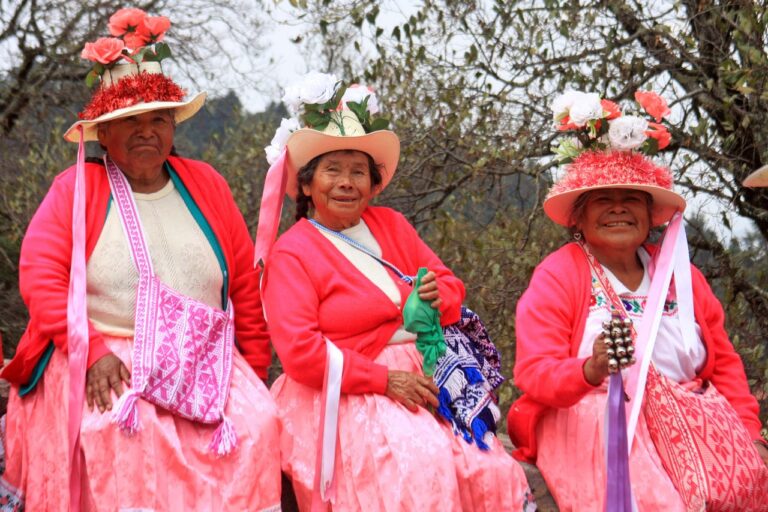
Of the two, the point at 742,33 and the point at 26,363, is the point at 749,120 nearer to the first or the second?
the point at 742,33

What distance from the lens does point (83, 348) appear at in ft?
11.7

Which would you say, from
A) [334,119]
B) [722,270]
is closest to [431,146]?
[722,270]

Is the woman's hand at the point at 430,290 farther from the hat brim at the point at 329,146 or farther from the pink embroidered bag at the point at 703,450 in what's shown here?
the pink embroidered bag at the point at 703,450

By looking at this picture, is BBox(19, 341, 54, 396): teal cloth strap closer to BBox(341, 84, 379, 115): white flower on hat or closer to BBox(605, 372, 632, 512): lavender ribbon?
BBox(341, 84, 379, 115): white flower on hat

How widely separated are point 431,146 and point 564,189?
2.38m

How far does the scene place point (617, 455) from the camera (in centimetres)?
353

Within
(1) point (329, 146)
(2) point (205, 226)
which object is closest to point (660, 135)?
(1) point (329, 146)

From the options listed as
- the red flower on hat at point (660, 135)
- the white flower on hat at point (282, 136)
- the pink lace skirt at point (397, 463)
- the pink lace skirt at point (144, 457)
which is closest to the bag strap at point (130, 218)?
the pink lace skirt at point (144, 457)

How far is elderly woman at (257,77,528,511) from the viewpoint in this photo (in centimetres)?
358

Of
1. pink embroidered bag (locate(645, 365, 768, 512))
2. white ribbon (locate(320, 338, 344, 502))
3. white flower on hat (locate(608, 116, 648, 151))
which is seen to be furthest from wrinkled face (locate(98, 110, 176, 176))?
pink embroidered bag (locate(645, 365, 768, 512))

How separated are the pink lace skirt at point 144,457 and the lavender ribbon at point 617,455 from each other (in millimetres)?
1199

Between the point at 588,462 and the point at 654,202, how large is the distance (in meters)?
1.12

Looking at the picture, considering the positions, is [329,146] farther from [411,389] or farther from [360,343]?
[411,389]

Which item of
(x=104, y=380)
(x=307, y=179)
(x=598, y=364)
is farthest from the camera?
(x=307, y=179)
